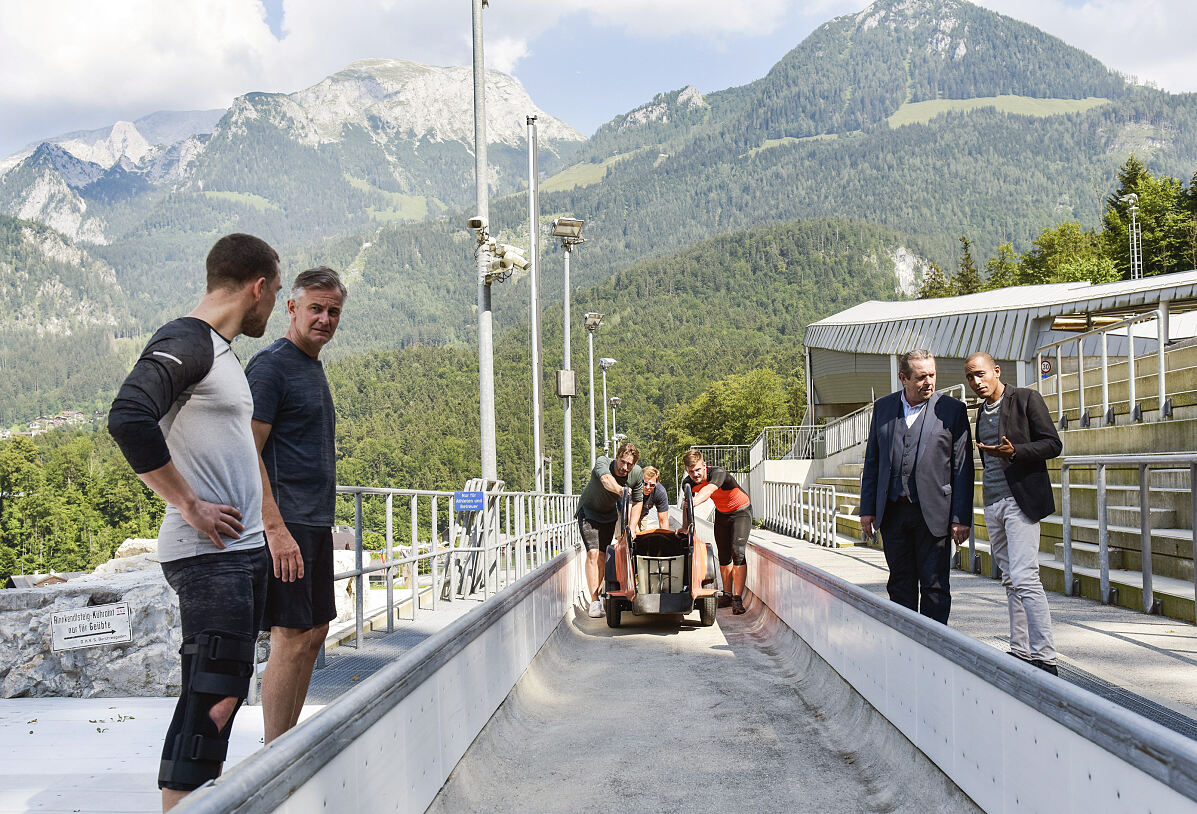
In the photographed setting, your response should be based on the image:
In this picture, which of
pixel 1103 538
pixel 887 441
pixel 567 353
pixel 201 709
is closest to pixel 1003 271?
pixel 567 353

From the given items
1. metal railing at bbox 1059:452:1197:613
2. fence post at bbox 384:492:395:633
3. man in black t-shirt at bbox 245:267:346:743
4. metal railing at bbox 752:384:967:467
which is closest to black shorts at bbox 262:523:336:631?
man in black t-shirt at bbox 245:267:346:743

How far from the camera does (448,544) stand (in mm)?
11055

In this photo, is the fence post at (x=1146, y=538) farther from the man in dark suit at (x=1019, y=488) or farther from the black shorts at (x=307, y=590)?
the black shorts at (x=307, y=590)

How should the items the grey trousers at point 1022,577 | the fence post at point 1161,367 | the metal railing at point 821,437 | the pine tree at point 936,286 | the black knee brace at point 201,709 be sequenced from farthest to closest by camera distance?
the pine tree at point 936,286
the metal railing at point 821,437
the fence post at point 1161,367
the grey trousers at point 1022,577
the black knee brace at point 201,709

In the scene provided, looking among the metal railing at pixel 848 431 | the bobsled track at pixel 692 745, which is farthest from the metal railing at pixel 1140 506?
the metal railing at pixel 848 431

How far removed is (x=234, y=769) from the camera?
2307 mm

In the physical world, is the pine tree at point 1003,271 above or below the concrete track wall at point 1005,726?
above

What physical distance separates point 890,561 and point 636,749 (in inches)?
80.0

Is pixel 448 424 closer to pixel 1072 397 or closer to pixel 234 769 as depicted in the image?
pixel 1072 397

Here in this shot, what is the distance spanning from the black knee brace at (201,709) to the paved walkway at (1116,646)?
153 inches

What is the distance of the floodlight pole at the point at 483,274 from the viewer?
14.0 meters

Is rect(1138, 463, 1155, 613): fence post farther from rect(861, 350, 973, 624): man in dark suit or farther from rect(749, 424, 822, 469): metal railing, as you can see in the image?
rect(749, 424, 822, 469): metal railing

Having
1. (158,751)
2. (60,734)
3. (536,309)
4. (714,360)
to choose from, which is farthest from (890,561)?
(714,360)

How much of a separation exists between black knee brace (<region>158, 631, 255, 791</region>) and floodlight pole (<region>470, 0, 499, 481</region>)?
10.8 meters
